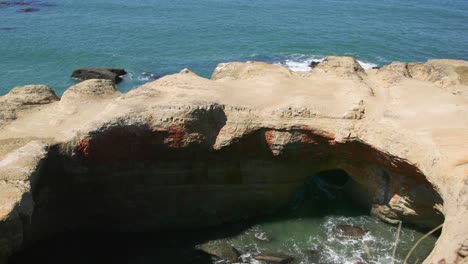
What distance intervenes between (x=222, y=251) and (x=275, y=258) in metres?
1.33

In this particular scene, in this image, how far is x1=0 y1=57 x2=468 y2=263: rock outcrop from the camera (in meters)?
11.4

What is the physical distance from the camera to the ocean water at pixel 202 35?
2953cm

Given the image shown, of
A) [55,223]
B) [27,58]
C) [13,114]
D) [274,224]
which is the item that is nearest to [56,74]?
[27,58]

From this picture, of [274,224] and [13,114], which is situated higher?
[13,114]

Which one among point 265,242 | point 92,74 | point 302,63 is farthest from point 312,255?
point 302,63

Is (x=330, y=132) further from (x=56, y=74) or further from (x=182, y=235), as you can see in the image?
(x=56, y=74)

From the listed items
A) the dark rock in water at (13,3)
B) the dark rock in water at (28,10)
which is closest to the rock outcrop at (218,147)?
the dark rock in water at (28,10)

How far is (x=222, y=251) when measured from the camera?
12.2 metres

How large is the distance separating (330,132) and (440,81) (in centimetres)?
477

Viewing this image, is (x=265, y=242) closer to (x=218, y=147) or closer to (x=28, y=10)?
(x=218, y=147)

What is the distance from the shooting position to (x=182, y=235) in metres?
12.9

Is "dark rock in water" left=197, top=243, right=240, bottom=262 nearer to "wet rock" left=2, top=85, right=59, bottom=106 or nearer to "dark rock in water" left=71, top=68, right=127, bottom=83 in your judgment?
"wet rock" left=2, top=85, right=59, bottom=106

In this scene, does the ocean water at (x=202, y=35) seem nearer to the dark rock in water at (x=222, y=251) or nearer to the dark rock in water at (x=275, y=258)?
the dark rock in water at (x=222, y=251)

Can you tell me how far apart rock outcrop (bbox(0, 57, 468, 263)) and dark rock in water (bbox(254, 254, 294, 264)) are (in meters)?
1.71
